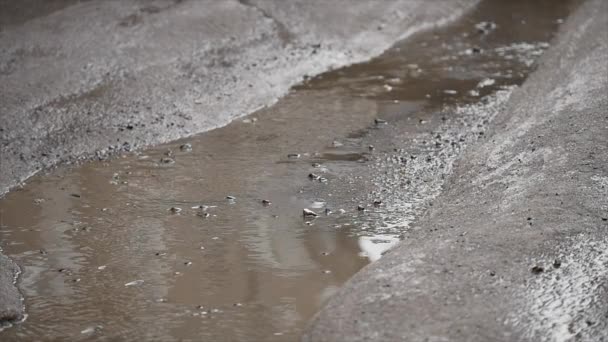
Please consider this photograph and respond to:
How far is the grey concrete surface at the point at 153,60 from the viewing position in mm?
5418

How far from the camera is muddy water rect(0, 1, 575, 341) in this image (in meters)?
3.59

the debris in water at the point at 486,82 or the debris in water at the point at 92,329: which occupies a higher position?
the debris in water at the point at 92,329

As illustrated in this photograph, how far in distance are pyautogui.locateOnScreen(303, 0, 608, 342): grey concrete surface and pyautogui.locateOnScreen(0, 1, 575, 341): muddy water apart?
246 mm

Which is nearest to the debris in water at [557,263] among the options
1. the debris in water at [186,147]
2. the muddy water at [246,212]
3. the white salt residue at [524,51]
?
the muddy water at [246,212]

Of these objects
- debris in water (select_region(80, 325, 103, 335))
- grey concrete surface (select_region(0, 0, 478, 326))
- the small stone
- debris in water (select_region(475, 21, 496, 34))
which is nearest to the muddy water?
debris in water (select_region(80, 325, 103, 335))

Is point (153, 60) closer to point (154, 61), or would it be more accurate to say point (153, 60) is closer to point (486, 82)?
point (154, 61)

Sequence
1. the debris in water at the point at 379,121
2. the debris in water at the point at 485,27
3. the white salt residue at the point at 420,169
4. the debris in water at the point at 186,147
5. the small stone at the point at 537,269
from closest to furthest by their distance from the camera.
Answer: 1. the small stone at the point at 537,269
2. the white salt residue at the point at 420,169
3. the debris in water at the point at 186,147
4. the debris in water at the point at 379,121
5. the debris in water at the point at 485,27

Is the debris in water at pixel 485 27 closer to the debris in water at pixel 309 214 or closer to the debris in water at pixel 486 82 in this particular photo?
the debris in water at pixel 486 82

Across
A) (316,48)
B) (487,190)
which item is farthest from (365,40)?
(487,190)

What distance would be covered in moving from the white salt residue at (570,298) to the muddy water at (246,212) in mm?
805

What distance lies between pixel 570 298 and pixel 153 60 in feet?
12.4

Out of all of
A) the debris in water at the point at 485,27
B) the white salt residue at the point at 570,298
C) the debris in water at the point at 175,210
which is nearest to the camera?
the white salt residue at the point at 570,298

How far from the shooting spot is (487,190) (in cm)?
428

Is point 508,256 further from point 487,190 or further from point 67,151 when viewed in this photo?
point 67,151
